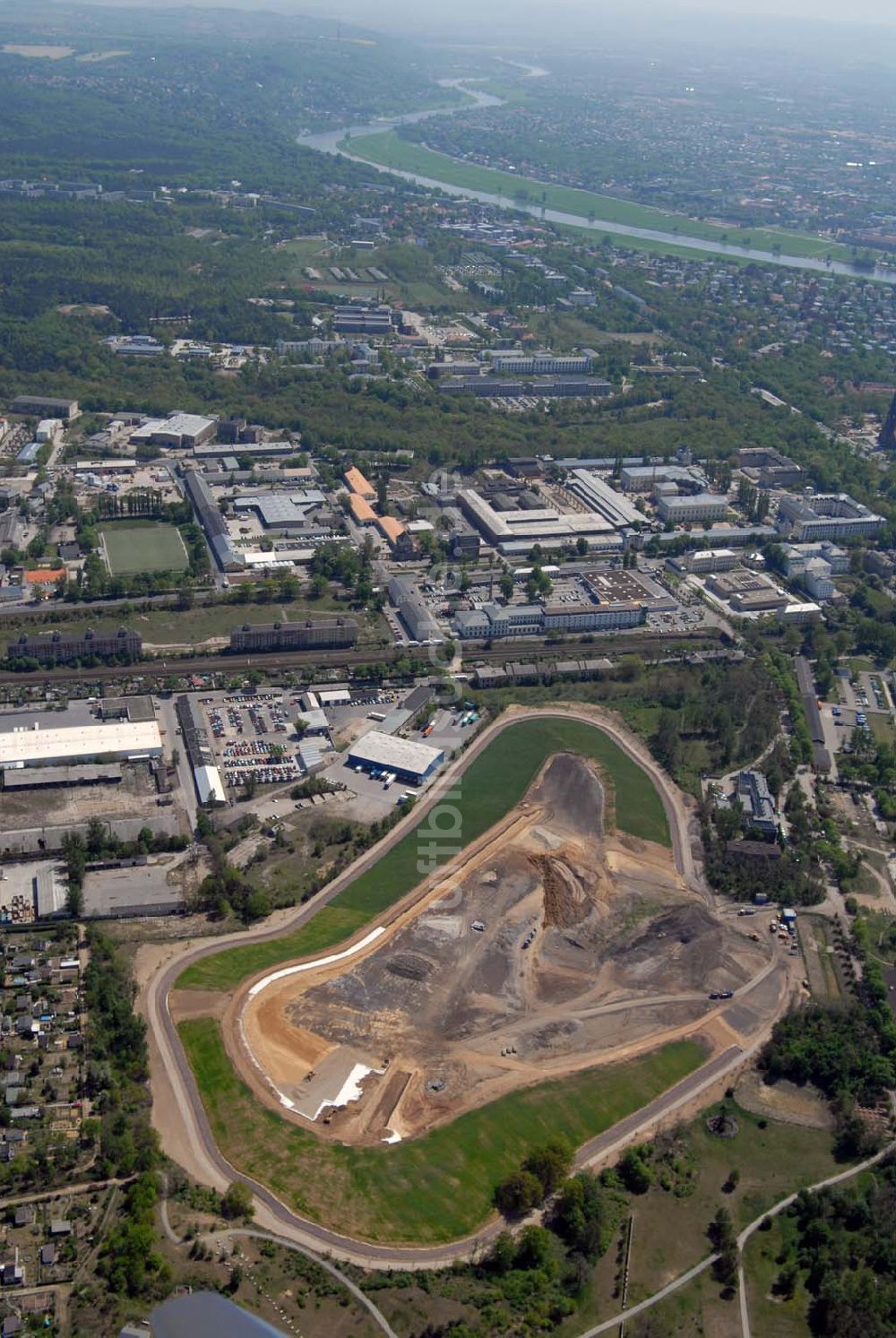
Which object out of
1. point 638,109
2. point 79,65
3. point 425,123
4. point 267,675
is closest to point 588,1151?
point 267,675

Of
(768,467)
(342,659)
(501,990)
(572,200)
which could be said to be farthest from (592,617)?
(572,200)

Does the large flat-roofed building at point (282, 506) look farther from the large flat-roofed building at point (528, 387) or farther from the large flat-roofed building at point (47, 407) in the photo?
the large flat-roofed building at point (528, 387)

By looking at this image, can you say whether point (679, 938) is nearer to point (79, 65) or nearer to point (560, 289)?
point (560, 289)

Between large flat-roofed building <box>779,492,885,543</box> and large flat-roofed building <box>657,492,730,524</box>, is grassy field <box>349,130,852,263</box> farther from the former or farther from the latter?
large flat-roofed building <box>657,492,730,524</box>

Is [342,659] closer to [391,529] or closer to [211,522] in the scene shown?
[391,529]

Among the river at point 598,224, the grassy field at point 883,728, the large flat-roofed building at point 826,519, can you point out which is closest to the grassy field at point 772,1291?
the grassy field at point 883,728
